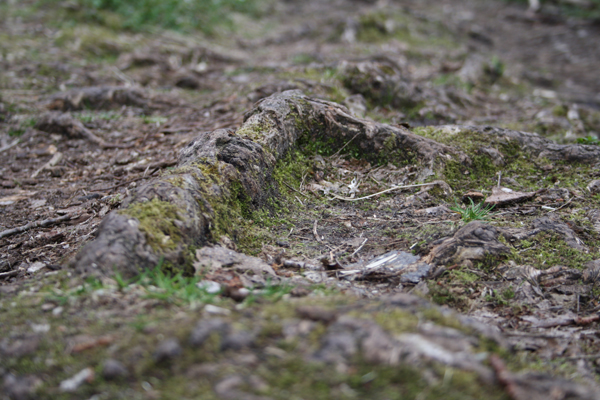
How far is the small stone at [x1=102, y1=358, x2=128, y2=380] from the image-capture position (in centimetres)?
134

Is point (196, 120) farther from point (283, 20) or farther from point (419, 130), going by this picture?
point (283, 20)

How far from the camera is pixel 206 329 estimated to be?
1.43 meters

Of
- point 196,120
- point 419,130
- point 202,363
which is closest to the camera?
point 202,363

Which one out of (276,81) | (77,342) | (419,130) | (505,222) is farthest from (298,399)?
(276,81)

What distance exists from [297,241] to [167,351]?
144 centimetres

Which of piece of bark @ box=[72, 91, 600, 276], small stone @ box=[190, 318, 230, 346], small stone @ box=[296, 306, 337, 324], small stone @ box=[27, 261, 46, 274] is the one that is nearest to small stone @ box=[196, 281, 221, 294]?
piece of bark @ box=[72, 91, 600, 276]

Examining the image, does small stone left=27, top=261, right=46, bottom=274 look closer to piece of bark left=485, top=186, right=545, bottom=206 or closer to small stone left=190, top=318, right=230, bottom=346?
small stone left=190, top=318, right=230, bottom=346

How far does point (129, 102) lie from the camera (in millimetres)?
5852

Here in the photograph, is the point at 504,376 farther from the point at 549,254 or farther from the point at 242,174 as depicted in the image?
the point at 242,174

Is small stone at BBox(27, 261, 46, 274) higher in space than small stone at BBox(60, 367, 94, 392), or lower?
lower

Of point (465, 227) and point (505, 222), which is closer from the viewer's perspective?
point (465, 227)

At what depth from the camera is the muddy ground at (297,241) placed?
1.36 metres

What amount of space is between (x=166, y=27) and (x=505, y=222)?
30.9 ft

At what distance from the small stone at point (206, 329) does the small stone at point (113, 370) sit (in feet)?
0.81
